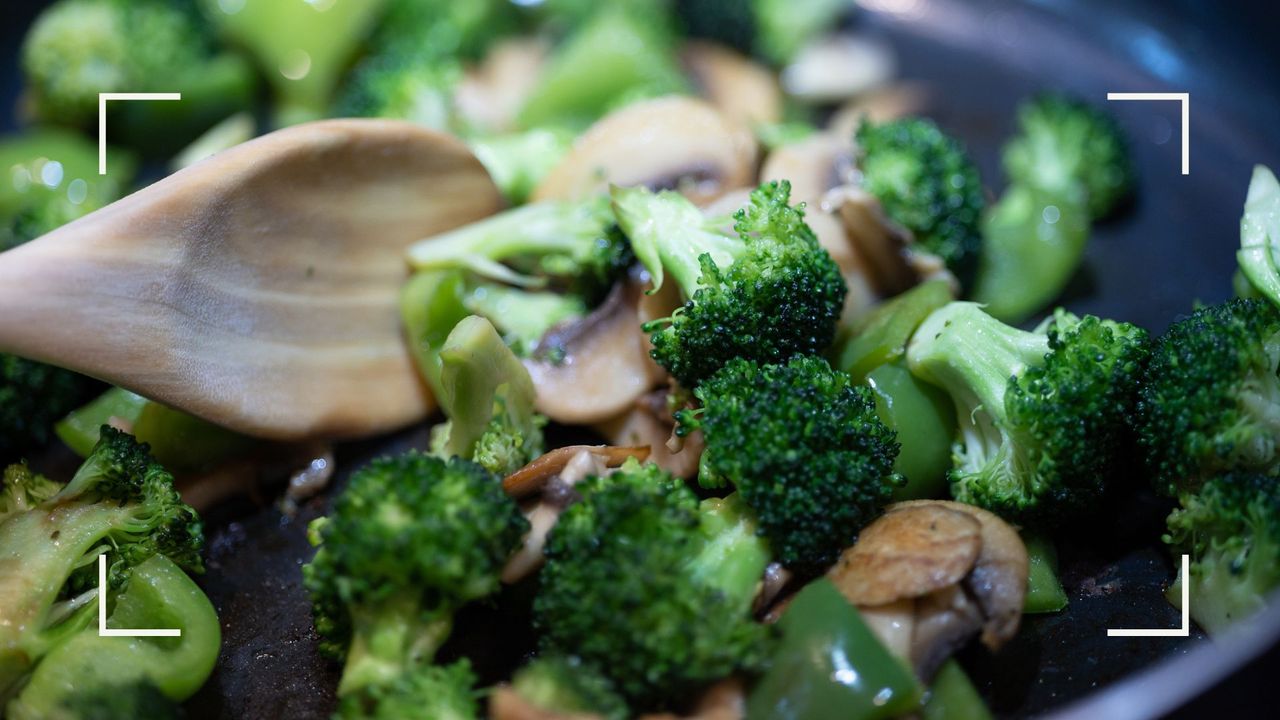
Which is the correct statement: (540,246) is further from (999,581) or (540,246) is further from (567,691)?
(999,581)

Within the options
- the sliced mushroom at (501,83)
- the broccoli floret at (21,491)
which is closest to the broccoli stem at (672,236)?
the sliced mushroom at (501,83)

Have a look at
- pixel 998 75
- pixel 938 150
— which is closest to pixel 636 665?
pixel 938 150

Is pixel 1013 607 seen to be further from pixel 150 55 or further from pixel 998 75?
pixel 150 55

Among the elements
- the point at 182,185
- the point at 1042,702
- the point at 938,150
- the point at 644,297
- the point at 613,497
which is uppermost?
the point at 182,185

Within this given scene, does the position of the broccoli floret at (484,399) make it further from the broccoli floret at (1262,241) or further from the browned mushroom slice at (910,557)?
the broccoli floret at (1262,241)

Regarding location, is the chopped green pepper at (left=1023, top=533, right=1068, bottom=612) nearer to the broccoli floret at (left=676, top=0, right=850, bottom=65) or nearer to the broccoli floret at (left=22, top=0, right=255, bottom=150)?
the broccoli floret at (left=676, top=0, right=850, bottom=65)

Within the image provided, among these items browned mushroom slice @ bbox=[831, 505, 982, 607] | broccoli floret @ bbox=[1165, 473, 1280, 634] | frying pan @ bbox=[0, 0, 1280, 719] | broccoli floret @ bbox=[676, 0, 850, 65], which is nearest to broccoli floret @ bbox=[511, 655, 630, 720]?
frying pan @ bbox=[0, 0, 1280, 719]

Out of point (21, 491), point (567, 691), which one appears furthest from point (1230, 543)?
point (21, 491)
